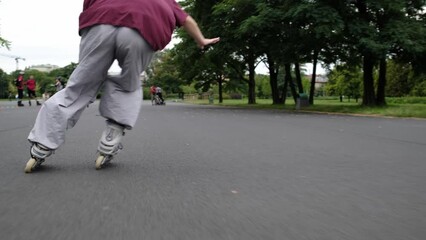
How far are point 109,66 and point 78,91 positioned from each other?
0.35 meters

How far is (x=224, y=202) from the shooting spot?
113 inches

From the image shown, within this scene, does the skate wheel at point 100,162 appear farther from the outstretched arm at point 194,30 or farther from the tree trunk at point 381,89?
the tree trunk at point 381,89

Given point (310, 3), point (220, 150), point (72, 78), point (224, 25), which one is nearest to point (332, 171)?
point (220, 150)

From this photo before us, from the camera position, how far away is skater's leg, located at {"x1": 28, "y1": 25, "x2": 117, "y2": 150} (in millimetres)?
3734

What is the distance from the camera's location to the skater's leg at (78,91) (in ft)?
12.3

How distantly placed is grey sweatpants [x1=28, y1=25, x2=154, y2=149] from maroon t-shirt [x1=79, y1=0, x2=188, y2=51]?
0.19ft

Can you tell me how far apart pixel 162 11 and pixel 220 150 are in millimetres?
2315

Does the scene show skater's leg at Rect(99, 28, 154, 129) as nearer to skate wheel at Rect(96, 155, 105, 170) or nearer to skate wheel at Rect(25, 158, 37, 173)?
skate wheel at Rect(96, 155, 105, 170)

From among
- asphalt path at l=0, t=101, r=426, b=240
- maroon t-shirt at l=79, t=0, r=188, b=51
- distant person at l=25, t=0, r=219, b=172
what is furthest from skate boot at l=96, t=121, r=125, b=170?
maroon t-shirt at l=79, t=0, r=188, b=51

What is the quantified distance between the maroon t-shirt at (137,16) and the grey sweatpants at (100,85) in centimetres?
6

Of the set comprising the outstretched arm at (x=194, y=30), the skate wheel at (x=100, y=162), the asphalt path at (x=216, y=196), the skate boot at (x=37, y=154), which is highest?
the outstretched arm at (x=194, y=30)

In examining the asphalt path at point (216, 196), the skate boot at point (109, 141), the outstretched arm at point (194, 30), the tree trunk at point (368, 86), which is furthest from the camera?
the tree trunk at point (368, 86)

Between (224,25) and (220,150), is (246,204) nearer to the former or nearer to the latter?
(220,150)

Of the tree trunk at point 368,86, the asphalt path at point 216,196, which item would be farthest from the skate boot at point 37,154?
the tree trunk at point 368,86
